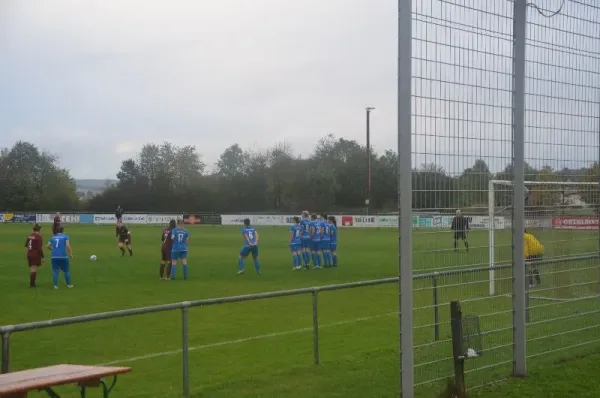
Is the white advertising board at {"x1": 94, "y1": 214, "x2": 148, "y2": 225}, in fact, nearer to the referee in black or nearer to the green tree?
the green tree

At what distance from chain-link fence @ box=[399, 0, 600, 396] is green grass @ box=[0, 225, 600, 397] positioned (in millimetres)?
30

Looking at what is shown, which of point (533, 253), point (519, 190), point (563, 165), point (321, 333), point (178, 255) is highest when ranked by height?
point (563, 165)

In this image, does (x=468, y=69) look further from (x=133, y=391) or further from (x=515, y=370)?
(x=133, y=391)

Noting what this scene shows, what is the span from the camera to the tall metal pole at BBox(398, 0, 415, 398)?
6.80m

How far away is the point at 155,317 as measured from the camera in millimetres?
14531

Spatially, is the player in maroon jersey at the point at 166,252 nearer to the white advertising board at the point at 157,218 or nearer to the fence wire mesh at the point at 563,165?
the fence wire mesh at the point at 563,165

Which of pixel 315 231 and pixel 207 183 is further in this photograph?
pixel 207 183

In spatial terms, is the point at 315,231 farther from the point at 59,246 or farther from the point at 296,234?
the point at 59,246

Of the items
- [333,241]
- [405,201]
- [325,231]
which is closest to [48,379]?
[405,201]

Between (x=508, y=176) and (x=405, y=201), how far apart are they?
2.10 m

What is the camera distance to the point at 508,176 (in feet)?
27.9

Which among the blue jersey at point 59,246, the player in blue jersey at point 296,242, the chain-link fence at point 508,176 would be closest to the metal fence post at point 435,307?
the chain-link fence at point 508,176

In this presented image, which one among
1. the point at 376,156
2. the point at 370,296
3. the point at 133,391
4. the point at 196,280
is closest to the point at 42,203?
the point at 376,156

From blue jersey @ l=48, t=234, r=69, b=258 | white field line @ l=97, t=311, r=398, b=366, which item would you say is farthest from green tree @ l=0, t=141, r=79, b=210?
white field line @ l=97, t=311, r=398, b=366
